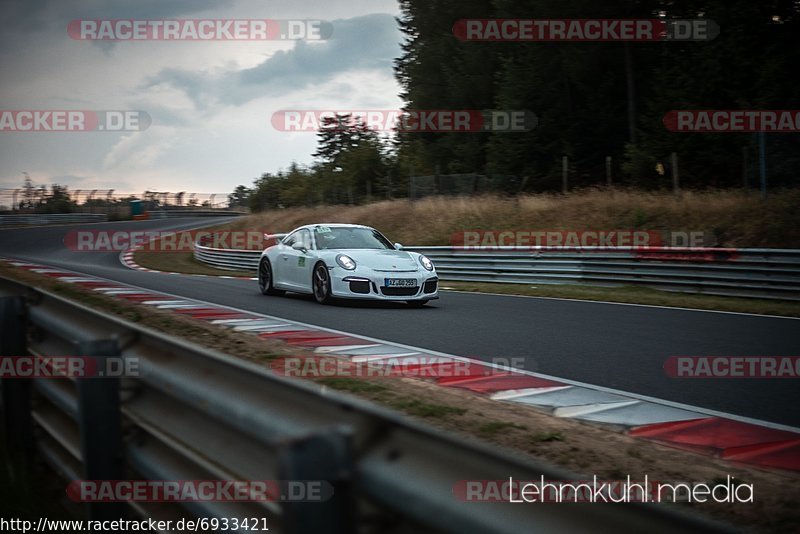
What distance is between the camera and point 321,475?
1562 millimetres

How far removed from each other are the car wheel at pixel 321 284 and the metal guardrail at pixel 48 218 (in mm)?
44995

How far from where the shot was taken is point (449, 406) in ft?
17.5

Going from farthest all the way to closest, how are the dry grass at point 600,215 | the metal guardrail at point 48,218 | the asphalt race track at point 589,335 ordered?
the metal guardrail at point 48,218 < the dry grass at point 600,215 < the asphalt race track at point 589,335

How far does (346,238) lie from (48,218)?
153ft

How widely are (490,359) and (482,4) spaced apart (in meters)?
37.1

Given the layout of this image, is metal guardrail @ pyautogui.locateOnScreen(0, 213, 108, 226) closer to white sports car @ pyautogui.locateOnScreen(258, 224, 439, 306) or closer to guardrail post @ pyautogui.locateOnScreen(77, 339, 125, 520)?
white sports car @ pyautogui.locateOnScreen(258, 224, 439, 306)

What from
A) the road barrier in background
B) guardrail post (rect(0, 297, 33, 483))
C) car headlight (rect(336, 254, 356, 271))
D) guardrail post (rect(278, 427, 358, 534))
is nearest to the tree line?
car headlight (rect(336, 254, 356, 271))

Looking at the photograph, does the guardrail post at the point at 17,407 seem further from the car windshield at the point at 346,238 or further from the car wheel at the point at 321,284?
the car windshield at the point at 346,238

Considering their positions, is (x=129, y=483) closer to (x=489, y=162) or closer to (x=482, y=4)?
(x=489, y=162)

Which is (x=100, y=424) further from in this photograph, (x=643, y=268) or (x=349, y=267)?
(x=643, y=268)

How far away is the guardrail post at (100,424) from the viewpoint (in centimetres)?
291

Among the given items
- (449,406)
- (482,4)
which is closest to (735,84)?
(482,4)

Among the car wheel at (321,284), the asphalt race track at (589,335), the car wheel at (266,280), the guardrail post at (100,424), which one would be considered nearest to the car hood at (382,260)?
the car wheel at (321,284)

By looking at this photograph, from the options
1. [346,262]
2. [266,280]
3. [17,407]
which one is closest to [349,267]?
[346,262]
